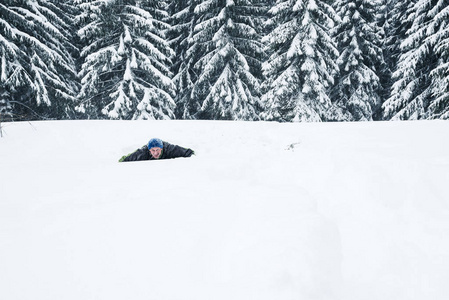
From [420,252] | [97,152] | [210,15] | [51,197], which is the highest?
[210,15]

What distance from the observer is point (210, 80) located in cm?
1326

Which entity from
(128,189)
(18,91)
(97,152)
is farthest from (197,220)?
(18,91)

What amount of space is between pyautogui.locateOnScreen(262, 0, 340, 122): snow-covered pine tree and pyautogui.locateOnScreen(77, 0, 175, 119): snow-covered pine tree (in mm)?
5048

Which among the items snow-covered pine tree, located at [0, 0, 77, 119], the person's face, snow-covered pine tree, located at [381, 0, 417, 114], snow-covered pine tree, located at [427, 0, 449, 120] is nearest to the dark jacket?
the person's face

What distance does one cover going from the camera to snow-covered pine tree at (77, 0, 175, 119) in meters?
11.1

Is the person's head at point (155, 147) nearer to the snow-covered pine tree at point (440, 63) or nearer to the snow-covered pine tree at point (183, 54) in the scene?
the snow-covered pine tree at point (183, 54)

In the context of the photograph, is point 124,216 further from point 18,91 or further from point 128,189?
point 18,91

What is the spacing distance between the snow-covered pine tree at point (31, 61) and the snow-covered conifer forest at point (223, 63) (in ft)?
0.16

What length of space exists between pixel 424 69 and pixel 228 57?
28.8 ft

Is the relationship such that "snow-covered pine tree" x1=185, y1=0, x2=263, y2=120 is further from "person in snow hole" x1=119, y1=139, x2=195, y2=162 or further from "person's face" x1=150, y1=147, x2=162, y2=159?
"person's face" x1=150, y1=147, x2=162, y2=159

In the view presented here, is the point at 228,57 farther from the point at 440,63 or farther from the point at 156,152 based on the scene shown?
the point at 156,152

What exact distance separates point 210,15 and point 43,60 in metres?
8.31

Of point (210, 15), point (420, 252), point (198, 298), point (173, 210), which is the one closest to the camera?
point (198, 298)

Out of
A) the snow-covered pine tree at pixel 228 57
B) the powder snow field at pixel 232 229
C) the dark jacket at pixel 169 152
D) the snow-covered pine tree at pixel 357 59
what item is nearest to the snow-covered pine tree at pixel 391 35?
the snow-covered pine tree at pixel 357 59
